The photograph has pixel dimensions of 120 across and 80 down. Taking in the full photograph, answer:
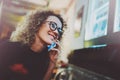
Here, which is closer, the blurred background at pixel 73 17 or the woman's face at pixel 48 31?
the blurred background at pixel 73 17

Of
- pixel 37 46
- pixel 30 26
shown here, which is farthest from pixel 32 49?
pixel 30 26

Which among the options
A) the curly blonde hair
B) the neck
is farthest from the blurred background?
the neck

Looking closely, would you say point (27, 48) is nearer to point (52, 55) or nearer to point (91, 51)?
point (52, 55)

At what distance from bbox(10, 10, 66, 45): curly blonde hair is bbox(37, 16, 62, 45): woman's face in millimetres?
26

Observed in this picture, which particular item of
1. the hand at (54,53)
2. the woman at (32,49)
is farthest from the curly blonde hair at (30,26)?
the hand at (54,53)

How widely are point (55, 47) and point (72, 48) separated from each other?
11 cm

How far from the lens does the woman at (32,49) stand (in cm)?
132

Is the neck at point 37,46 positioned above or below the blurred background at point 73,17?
below

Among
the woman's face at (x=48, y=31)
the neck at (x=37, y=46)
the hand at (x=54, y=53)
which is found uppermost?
the woman's face at (x=48, y=31)

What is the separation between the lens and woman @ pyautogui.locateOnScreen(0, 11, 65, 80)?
1318 mm

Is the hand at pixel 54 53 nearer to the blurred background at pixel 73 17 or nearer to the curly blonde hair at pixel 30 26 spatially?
the blurred background at pixel 73 17

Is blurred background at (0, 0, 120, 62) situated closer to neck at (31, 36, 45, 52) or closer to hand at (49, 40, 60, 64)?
hand at (49, 40, 60, 64)

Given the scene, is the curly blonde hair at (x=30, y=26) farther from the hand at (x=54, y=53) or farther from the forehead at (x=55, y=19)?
the hand at (x=54, y=53)

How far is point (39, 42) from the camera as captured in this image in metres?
1.38
